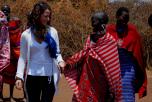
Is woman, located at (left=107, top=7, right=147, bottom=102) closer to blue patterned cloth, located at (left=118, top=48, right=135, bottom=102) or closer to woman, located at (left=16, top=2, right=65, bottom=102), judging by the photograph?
blue patterned cloth, located at (left=118, top=48, right=135, bottom=102)

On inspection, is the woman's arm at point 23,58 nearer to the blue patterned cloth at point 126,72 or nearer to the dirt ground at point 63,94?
the blue patterned cloth at point 126,72

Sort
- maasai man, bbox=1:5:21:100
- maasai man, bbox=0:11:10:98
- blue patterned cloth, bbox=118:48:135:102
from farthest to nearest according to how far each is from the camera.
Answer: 1. maasai man, bbox=1:5:21:100
2. maasai man, bbox=0:11:10:98
3. blue patterned cloth, bbox=118:48:135:102

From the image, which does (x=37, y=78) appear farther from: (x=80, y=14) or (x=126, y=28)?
(x=80, y=14)

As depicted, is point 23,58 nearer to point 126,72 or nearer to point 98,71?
point 98,71

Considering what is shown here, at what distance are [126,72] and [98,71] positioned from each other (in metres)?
0.45

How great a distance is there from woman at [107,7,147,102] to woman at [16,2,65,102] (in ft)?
3.07

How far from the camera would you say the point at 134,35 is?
6.90 metres

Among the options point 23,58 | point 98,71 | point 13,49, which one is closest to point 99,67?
point 98,71

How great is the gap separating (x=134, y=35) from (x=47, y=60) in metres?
1.31

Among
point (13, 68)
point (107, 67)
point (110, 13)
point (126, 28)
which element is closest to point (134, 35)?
point (126, 28)

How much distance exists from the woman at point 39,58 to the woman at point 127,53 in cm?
94

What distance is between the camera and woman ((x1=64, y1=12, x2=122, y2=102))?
648 centimetres

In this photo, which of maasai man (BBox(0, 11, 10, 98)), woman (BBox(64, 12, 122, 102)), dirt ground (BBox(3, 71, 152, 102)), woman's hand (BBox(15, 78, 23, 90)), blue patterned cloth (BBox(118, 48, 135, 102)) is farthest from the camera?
dirt ground (BBox(3, 71, 152, 102))

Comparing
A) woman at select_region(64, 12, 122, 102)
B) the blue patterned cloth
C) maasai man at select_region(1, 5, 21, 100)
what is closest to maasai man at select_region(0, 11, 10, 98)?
maasai man at select_region(1, 5, 21, 100)
